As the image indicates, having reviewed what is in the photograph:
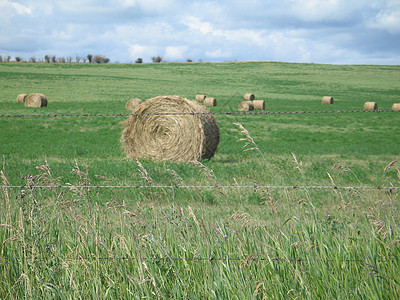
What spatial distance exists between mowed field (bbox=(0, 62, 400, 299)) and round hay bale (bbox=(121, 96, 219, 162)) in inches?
20.2

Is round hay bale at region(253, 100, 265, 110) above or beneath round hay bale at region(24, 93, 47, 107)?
above

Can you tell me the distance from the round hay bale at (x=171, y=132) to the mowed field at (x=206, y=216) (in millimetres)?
513

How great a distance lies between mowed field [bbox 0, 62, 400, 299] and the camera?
3.21 meters

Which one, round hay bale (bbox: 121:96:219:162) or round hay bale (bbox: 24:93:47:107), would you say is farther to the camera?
round hay bale (bbox: 24:93:47:107)

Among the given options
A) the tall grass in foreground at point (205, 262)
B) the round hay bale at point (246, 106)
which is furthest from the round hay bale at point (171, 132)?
the round hay bale at point (246, 106)

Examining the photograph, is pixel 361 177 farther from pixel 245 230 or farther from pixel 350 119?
pixel 350 119

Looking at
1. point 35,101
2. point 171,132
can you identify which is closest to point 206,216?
point 171,132

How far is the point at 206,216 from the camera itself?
12.1ft

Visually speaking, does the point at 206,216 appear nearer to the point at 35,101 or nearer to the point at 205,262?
the point at 205,262

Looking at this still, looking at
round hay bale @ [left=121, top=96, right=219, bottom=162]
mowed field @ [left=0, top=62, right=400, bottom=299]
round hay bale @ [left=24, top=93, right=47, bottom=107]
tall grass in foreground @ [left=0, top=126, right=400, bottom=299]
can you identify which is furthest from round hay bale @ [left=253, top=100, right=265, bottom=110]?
tall grass in foreground @ [left=0, top=126, right=400, bottom=299]

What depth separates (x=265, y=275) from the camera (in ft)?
10.7

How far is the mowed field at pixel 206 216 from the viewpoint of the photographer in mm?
3211

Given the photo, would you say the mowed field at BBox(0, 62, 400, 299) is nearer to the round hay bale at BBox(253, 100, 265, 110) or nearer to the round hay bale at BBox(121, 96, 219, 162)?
the round hay bale at BBox(121, 96, 219, 162)

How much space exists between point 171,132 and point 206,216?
9238 mm
